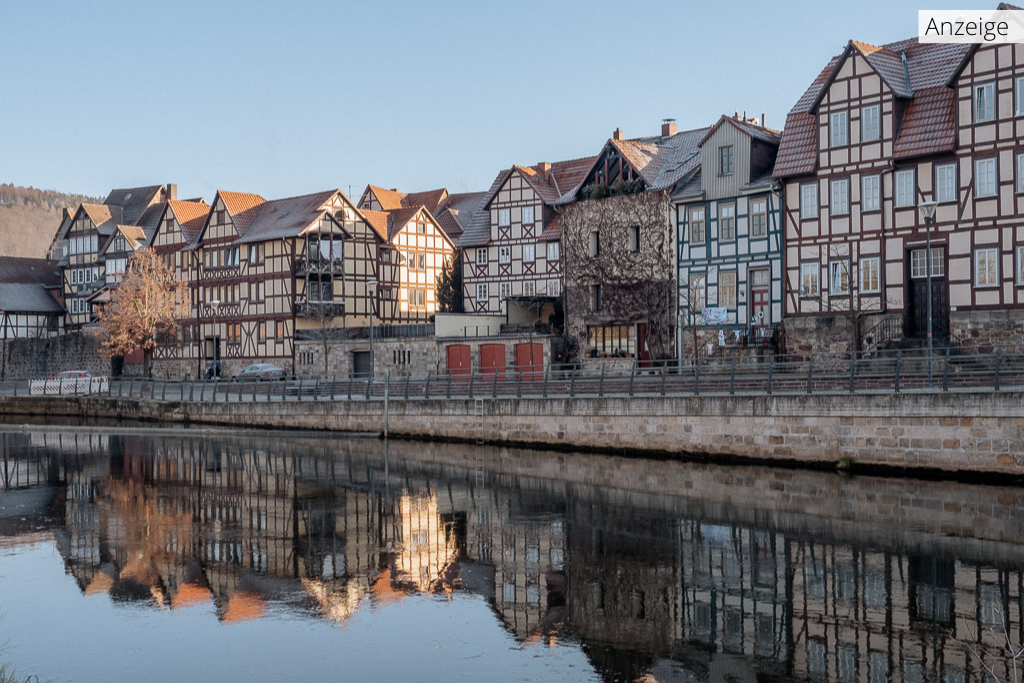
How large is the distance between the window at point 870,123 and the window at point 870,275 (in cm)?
433

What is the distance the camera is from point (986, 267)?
1441 inches

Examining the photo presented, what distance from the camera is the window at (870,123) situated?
129 feet

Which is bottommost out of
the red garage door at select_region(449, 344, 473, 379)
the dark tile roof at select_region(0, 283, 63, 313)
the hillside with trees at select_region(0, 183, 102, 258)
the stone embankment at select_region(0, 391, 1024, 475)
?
the stone embankment at select_region(0, 391, 1024, 475)

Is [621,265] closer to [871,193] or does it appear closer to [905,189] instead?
[871,193]

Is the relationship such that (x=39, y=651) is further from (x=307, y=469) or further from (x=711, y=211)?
(x=711, y=211)

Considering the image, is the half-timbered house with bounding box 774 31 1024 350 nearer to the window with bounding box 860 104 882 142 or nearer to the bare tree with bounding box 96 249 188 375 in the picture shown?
the window with bounding box 860 104 882 142

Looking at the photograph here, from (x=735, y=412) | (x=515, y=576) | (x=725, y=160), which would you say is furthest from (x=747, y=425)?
(x=725, y=160)

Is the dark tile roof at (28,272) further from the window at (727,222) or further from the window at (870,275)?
the window at (870,275)

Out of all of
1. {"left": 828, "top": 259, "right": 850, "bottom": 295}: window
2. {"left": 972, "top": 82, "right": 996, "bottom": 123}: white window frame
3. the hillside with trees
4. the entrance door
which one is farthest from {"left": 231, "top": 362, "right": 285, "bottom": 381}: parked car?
the hillside with trees

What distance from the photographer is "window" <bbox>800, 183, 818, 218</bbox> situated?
135 feet

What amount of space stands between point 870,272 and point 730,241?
6702 mm

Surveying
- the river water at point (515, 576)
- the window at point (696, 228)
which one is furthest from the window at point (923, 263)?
the river water at point (515, 576)

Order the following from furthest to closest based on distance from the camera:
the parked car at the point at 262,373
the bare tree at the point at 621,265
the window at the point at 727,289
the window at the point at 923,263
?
the parked car at the point at 262,373
the bare tree at the point at 621,265
the window at the point at 727,289
the window at the point at 923,263

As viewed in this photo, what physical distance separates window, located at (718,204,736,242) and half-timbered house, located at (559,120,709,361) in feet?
8.37
